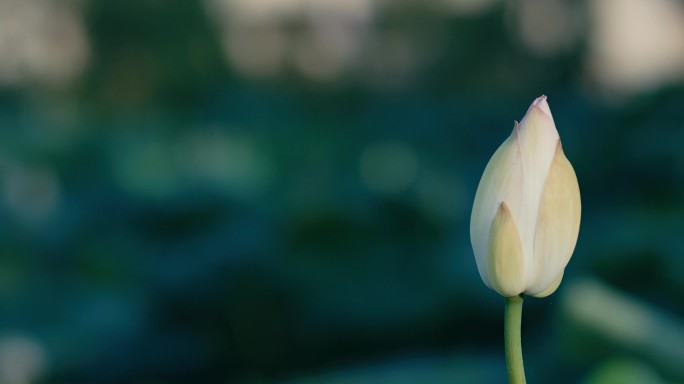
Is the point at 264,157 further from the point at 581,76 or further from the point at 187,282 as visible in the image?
the point at 581,76

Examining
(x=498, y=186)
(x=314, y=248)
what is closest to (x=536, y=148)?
(x=498, y=186)

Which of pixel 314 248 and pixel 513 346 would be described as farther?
pixel 314 248

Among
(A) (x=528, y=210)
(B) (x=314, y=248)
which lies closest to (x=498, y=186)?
(A) (x=528, y=210)

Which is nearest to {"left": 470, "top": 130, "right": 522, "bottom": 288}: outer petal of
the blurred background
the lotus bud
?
Answer: the lotus bud

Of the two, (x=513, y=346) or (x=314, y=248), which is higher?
(x=314, y=248)

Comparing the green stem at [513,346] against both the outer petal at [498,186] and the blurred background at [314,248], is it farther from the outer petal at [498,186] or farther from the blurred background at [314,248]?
the blurred background at [314,248]

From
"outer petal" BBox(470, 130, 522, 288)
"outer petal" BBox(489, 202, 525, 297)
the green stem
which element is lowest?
the green stem

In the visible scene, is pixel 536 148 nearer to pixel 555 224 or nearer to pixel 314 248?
pixel 555 224

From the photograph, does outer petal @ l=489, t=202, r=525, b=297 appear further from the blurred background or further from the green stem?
the blurred background
